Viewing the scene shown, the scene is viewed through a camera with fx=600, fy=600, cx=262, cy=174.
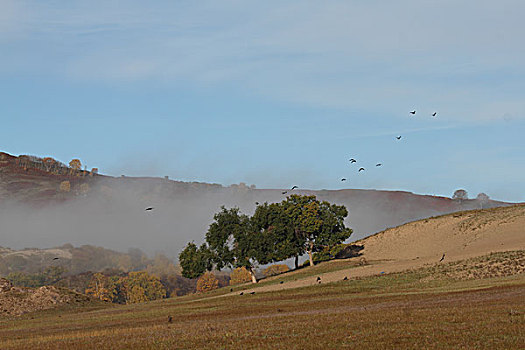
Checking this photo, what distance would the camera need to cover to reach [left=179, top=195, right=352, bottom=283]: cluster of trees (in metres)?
111

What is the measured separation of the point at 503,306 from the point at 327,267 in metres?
76.4

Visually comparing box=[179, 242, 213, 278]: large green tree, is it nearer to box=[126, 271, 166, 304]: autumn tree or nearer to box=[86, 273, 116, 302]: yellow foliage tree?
box=[126, 271, 166, 304]: autumn tree

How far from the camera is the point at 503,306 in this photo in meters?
37.4

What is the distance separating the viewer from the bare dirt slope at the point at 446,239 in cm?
10625

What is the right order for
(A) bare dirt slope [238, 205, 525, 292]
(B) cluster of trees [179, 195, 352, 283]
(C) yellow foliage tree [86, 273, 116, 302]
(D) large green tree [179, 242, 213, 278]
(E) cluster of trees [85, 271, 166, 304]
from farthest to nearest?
(C) yellow foliage tree [86, 273, 116, 302]
(E) cluster of trees [85, 271, 166, 304]
(D) large green tree [179, 242, 213, 278]
(B) cluster of trees [179, 195, 352, 283]
(A) bare dirt slope [238, 205, 525, 292]

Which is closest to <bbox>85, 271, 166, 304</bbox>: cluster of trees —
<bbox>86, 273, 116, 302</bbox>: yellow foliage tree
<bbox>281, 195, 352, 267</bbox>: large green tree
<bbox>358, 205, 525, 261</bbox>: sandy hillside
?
<bbox>86, 273, 116, 302</bbox>: yellow foliage tree

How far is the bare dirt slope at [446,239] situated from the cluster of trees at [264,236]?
9.30m

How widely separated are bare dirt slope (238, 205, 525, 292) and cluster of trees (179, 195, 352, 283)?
930 cm

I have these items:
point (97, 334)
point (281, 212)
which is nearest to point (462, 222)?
point (281, 212)

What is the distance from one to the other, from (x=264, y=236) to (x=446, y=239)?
42.7 metres

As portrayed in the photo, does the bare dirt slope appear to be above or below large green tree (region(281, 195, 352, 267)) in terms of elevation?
below

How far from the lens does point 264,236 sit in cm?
11294

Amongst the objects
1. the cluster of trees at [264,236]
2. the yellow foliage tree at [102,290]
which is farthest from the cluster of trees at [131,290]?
the cluster of trees at [264,236]

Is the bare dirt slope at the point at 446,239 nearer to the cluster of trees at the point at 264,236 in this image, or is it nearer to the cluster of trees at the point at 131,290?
the cluster of trees at the point at 264,236
